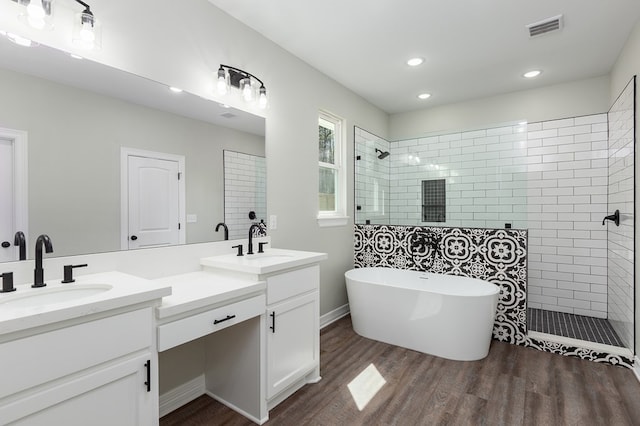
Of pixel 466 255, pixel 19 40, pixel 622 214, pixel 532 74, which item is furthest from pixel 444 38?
pixel 19 40

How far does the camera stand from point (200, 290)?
167cm

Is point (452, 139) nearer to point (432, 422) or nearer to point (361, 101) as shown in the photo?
point (361, 101)

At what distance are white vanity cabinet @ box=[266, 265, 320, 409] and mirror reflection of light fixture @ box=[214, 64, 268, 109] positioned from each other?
1.33 meters

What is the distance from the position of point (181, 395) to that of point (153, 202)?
123 cm

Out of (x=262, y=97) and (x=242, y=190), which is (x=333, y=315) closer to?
(x=242, y=190)

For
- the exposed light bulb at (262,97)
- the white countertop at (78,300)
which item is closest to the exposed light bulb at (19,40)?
the white countertop at (78,300)

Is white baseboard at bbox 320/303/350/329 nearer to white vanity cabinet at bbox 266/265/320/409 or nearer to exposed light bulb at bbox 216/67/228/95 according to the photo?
white vanity cabinet at bbox 266/265/320/409

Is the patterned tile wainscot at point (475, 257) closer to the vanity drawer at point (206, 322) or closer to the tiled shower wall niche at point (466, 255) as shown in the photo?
the tiled shower wall niche at point (466, 255)

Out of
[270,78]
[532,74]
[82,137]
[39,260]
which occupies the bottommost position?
[39,260]

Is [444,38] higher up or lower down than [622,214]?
higher up

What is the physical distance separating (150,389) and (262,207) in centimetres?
151

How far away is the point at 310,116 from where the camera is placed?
10.3ft

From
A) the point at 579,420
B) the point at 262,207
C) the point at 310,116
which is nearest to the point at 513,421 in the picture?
the point at 579,420

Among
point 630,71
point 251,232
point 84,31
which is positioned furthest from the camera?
point 630,71
